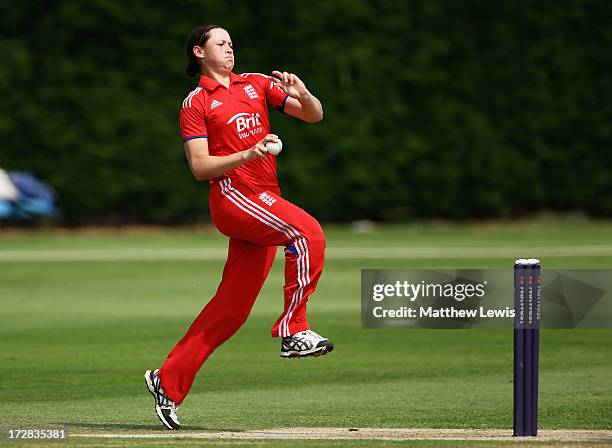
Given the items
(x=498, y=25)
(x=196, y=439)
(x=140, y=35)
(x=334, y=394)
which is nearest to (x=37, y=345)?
(x=334, y=394)

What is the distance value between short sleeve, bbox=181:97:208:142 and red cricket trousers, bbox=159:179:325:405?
29 centimetres

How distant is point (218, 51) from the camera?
736 centimetres

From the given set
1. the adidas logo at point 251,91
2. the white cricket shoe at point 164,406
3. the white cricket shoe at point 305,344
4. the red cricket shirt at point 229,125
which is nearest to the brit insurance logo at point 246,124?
the red cricket shirt at point 229,125

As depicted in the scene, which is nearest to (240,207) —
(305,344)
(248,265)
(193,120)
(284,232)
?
(284,232)

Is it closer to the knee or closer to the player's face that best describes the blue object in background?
the player's face

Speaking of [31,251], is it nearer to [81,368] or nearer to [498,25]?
[498,25]

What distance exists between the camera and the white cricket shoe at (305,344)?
7.04m

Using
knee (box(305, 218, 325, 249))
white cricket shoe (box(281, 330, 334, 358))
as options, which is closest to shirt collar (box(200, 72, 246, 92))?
knee (box(305, 218, 325, 249))

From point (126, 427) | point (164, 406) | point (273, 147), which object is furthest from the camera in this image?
point (126, 427)

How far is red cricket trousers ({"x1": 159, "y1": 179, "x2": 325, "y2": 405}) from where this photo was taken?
23.2 ft

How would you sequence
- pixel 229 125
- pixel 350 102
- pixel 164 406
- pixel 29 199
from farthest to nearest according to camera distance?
pixel 350 102 < pixel 29 199 < pixel 164 406 < pixel 229 125

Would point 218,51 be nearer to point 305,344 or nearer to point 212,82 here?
point 212,82

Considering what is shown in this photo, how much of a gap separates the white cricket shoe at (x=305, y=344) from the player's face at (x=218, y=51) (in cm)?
149

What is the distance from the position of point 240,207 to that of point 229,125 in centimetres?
44
